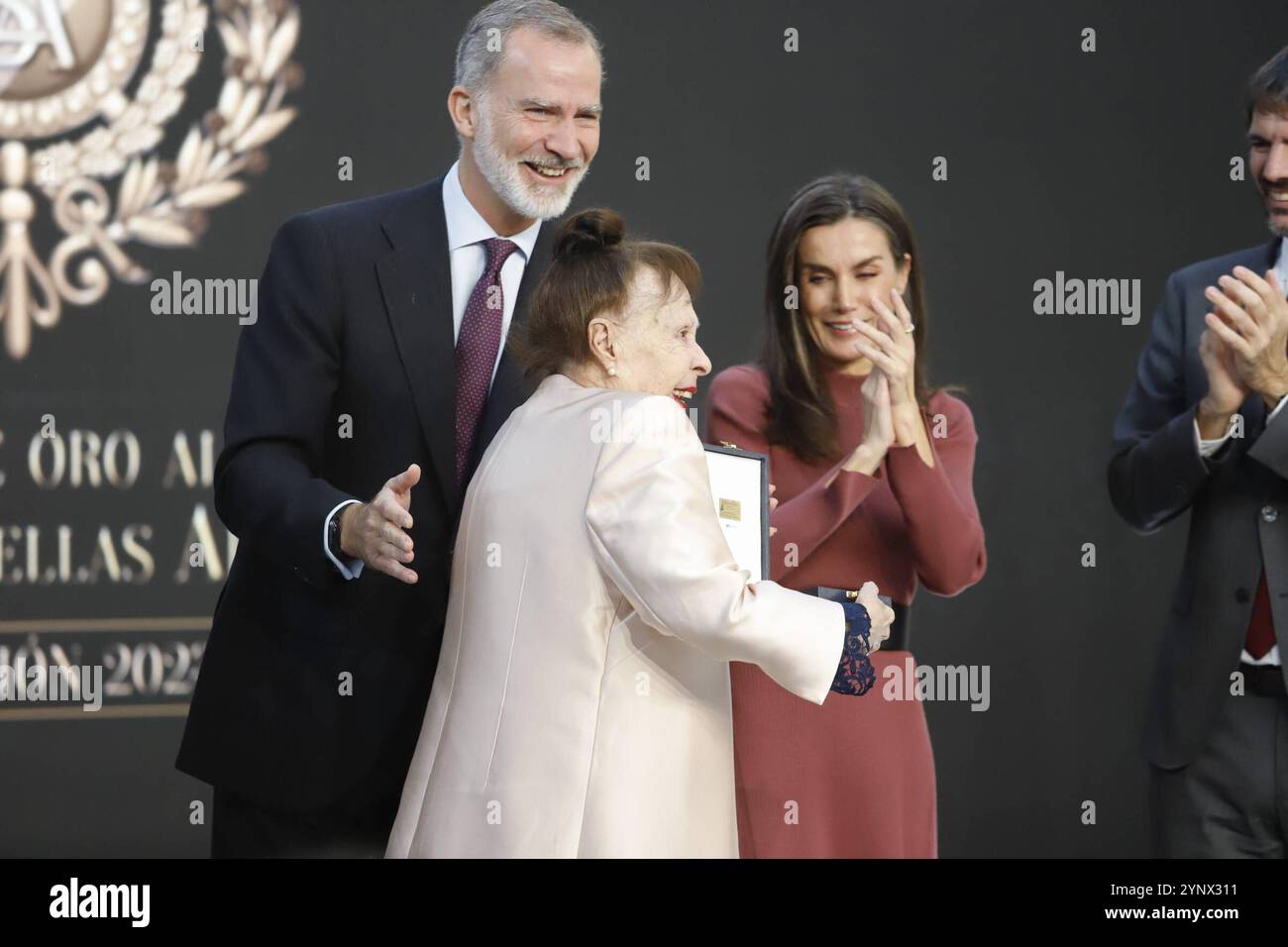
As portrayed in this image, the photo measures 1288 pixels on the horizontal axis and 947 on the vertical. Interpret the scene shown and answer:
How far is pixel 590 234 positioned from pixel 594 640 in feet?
2.22

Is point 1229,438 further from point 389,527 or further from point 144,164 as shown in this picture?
point 144,164

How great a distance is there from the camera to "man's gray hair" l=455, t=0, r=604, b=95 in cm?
310

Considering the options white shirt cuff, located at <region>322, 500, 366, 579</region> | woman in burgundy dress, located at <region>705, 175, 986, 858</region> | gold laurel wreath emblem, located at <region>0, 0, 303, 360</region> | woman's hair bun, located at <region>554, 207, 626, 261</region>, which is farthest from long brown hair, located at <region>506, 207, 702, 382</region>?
gold laurel wreath emblem, located at <region>0, 0, 303, 360</region>

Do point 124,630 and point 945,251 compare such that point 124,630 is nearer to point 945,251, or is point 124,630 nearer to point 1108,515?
point 945,251

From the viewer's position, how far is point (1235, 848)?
3.19 metres

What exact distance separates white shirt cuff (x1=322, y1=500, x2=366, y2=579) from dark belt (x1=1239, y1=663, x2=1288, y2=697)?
1.77 meters

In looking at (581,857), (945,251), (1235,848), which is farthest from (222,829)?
(945,251)

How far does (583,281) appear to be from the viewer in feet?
8.64

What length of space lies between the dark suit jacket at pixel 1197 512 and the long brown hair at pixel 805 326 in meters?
Result: 0.48

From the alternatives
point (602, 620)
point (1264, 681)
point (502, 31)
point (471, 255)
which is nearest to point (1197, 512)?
point (1264, 681)

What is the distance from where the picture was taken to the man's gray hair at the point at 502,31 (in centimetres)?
310

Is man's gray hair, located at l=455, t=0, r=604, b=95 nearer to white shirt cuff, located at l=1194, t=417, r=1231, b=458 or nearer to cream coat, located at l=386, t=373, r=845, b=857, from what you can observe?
cream coat, located at l=386, t=373, r=845, b=857

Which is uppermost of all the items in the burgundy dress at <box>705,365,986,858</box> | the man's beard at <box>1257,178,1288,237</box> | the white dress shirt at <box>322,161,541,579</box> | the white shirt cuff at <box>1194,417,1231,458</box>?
the man's beard at <box>1257,178,1288,237</box>
